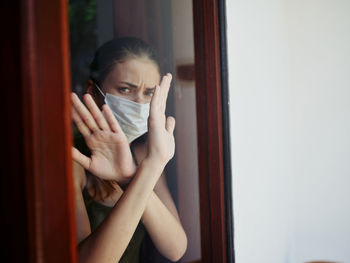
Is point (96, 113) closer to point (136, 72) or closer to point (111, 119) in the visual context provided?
point (111, 119)

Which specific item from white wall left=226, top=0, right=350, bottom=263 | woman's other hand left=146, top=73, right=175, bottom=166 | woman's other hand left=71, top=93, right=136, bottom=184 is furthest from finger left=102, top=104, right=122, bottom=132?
white wall left=226, top=0, right=350, bottom=263

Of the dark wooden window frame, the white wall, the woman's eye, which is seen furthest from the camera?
the white wall

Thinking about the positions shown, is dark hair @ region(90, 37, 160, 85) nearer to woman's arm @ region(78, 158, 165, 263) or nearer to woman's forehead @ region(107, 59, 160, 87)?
woman's forehead @ region(107, 59, 160, 87)

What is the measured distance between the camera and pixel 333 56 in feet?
5.63

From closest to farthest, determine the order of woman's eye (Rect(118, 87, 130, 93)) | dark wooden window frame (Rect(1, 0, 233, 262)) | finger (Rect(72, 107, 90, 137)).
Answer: dark wooden window frame (Rect(1, 0, 233, 262)) < finger (Rect(72, 107, 90, 137)) < woman's eye (Rect(118, 87, 130, 93))

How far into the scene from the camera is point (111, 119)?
58cm

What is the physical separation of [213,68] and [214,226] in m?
0.48

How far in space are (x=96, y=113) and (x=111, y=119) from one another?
39 mm

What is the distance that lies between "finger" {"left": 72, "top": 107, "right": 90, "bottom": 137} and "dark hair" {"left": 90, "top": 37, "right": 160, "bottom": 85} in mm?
73

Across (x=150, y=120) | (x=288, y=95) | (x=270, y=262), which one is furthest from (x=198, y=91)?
(x=288, y=95)

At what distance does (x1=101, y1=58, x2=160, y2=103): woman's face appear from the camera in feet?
1.93

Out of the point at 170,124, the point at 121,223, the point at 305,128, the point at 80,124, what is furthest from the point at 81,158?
the point at 305,128

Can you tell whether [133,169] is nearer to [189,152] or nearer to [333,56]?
[189,152]

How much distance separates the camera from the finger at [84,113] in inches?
20.0
